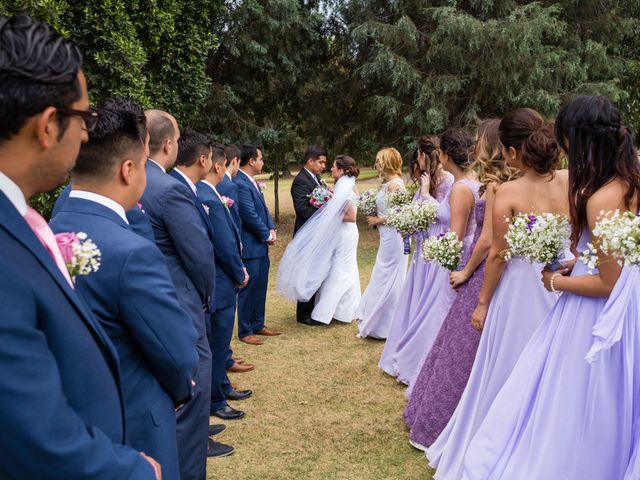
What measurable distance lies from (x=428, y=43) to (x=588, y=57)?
181 inches

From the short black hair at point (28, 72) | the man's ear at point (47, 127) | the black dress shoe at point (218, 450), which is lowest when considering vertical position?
the black dress shoe at point (218, 450)

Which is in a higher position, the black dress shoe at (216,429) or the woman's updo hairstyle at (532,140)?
the woman's updo hairstyle at (532,140)

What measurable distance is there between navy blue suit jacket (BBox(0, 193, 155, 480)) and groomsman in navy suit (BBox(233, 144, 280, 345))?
22.2 ft

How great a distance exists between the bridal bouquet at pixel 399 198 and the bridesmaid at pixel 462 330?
9.10 ft

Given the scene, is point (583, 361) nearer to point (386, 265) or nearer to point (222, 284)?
point (222, 284)

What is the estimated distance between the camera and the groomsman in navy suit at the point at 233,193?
7.45 m

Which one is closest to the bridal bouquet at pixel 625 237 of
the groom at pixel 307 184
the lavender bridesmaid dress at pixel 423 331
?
the lavender bridesmaid dress at pixel 423 331

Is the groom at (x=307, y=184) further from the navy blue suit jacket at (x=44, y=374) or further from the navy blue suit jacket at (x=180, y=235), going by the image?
the navy blue suit jacket at (x=44, y=374)

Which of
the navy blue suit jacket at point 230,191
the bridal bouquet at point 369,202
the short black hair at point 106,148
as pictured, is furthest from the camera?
the bridal bouquet at point 369,202

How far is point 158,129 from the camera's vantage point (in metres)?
4.35

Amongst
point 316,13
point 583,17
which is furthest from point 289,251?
point 583,17

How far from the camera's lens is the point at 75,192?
269 cm

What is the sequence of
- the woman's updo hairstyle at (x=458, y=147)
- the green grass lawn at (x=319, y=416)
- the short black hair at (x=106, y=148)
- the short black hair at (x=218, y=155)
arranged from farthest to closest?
1. the short black hair at (x=218, y=155)
2. the woman's updo hairstyle at (x=458, y=147)
3. the green grass lawn at (x=319, y=416)
4. the short black hair at (x=106, y=148)

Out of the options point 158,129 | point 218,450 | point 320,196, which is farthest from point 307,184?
point 158,129
